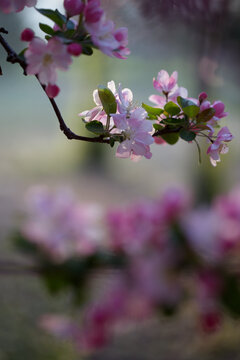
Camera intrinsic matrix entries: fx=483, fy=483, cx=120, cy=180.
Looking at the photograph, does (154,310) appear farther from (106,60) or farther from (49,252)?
(106,60)

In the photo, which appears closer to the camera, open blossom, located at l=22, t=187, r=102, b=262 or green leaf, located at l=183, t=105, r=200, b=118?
green leaf, located at l=183, t=105, r=200, b=118

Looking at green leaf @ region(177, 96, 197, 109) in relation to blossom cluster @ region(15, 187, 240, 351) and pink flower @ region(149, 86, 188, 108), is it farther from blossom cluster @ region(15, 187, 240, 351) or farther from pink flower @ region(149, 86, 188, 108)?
blossom cluster @ region(15, 187, 240, 351)

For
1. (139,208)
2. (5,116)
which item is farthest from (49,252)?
(5,116)

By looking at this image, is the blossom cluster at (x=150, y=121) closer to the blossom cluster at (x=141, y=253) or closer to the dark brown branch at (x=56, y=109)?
the dark brown branch at (x=56, y=109)

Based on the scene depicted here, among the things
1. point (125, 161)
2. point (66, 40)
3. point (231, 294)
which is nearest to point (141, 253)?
point (231, 294)

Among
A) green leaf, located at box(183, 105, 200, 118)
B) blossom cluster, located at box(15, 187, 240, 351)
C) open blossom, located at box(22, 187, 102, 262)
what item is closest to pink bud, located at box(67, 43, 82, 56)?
green leaf, located at box(183, 105, 200, 118)

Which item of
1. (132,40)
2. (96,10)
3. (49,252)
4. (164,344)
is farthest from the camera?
(164,344)

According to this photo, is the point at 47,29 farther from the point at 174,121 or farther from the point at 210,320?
the point at 210,320
